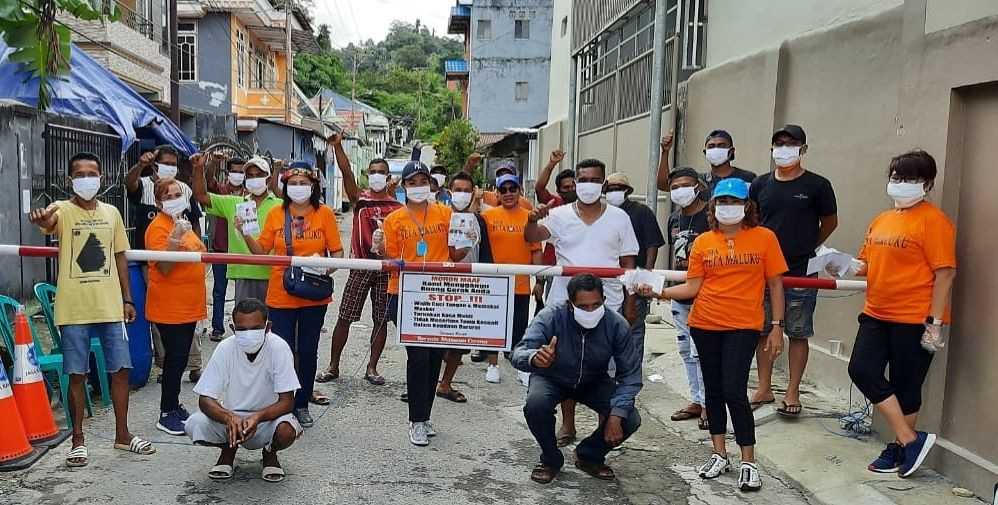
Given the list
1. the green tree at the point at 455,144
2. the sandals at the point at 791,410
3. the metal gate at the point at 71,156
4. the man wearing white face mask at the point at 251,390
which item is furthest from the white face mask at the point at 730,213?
the green tree at the point at 455,144

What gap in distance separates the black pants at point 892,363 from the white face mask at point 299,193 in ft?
12.5

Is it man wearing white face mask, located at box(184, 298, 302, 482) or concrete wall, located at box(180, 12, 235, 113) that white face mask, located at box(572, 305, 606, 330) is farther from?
concrete wall, located at box(180, 12, 235, 113)

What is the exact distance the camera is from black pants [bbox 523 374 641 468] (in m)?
5.02

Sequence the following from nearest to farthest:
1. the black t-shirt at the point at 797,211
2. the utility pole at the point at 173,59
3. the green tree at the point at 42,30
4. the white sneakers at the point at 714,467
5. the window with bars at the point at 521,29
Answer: the white sneakers at the point at 714,467
the black t-shirt at the point at 797,211
the green tree at the point at 42,30
the utility pole at the point at 173,59
the window with bars at the point at 521,29

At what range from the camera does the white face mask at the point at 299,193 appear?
19.4ft

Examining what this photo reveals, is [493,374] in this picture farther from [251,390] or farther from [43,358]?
[43,358]

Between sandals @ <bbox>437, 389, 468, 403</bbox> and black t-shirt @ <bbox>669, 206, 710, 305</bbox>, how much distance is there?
1.97 m

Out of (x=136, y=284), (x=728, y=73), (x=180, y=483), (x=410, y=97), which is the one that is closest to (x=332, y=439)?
(x=180, y=483)

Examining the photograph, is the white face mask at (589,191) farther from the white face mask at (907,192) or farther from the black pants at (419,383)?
the white face mask at (907,192)

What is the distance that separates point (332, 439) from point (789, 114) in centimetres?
529

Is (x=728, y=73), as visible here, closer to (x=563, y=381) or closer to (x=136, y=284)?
(x=563, y=381)

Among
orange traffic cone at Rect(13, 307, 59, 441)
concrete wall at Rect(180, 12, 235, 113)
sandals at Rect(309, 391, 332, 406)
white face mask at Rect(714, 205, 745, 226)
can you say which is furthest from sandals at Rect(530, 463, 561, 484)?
concrete wall at Rect(180, 12, 235, 113)

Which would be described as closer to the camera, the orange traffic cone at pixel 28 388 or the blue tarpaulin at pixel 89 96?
the orange traffic cone at pixel 28 388

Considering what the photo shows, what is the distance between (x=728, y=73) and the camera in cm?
961
